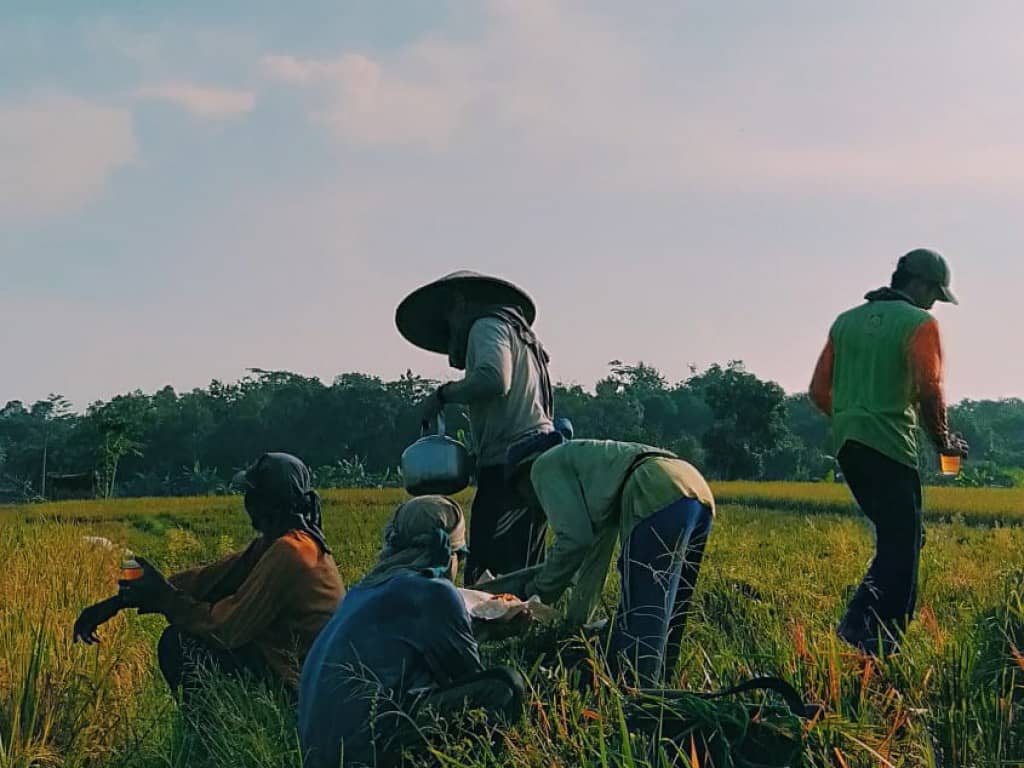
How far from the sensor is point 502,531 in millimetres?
4766

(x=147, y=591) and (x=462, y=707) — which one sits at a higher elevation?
(x=147, y=591)

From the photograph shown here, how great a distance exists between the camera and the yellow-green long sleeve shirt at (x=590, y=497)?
3846 millimetres

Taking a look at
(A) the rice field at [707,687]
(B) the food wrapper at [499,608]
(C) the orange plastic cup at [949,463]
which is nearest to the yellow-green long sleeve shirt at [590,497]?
(B) the food wrapper at [499,608]

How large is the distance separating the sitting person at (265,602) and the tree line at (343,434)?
28.2 m

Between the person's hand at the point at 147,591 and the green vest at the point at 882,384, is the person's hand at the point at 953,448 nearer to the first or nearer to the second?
the green vest at the point at 882,384

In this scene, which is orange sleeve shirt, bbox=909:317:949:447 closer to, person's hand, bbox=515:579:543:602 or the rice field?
the rice field

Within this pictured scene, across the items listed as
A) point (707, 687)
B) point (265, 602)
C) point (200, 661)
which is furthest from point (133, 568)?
point (707, 687)

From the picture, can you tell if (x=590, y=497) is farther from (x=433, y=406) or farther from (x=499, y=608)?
(x=433, y=406)

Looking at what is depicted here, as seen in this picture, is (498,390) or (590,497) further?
(498,390)

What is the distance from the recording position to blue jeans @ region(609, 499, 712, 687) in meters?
3.71

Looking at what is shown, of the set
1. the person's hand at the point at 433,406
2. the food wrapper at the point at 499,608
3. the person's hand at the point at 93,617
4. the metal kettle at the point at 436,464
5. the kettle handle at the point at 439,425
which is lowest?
the person's hand at the point at 93,617

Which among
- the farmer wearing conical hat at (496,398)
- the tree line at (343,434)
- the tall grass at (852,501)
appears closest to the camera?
the farmer wearing conical hat at (496,398)

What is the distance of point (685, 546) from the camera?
382cm

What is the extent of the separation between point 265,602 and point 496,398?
4.05 ft
